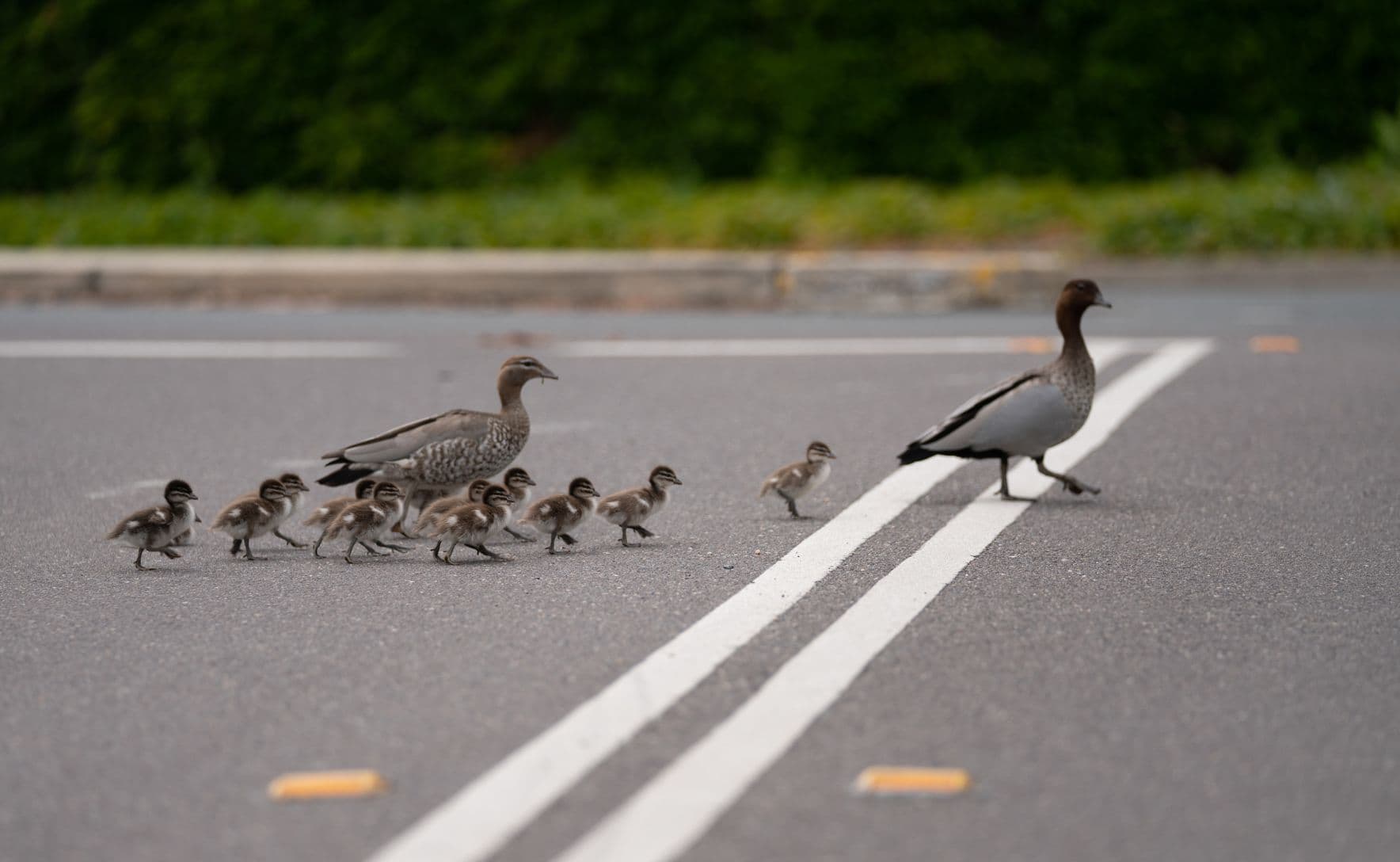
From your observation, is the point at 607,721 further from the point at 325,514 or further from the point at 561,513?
the point at 325,514

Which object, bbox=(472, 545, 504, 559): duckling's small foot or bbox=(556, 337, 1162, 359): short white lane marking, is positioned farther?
bbox=(556, 337, 1162, 359): short white lane marking


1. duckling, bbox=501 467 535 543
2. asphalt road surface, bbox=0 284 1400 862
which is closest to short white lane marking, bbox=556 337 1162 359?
asphalt road surface, bbox=0 284 1400 862

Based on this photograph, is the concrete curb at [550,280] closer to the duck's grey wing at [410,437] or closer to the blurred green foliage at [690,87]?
the duck's grey wing at [410,437]

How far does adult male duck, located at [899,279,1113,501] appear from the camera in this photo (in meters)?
6.99

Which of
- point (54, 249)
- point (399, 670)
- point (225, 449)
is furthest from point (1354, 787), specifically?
point (54, 249)

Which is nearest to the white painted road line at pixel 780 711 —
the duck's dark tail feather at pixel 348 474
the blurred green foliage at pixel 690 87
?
the duck's dark tail feather at pixel 348 474

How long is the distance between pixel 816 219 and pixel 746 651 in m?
11.8

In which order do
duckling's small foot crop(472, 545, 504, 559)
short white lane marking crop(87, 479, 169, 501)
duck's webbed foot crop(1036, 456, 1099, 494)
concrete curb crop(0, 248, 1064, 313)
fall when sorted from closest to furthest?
1. duckling's small foot crop(472, 545, 504, 559)
2. duck's webbed foot crop(1036, 456, 1099, 494)
3. short white lane marking crop(87, 479, 169, 501)
4. concrete curb crop(0, 248, 1064, 313)

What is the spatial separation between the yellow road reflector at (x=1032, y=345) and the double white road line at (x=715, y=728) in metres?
4.48

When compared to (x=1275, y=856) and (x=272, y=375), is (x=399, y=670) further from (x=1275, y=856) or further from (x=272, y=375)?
(x=272, y=375)

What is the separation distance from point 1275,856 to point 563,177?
18.5 m

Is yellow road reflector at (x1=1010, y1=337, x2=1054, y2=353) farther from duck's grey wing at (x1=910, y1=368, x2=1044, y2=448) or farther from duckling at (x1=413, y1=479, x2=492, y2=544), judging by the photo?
duckling at (x1=413, y1=479, x2=492, y2=544)

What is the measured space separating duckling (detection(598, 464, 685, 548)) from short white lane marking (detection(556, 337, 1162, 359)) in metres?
4.70

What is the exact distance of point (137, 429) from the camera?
9031mm
